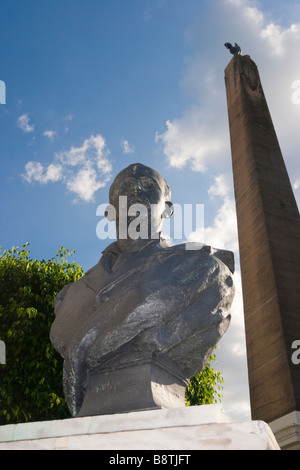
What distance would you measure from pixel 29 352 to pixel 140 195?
6504 millimetres

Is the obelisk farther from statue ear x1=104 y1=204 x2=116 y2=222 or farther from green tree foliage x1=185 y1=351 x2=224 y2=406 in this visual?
statue ear x1=104 y1=204 x2=116 y2=222

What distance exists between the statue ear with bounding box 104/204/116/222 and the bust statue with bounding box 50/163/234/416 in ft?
1.28

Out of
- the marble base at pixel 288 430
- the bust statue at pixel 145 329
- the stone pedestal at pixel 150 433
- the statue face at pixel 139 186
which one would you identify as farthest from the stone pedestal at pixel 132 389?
the marble base at pixel 288 430

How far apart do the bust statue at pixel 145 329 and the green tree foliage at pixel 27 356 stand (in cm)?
550

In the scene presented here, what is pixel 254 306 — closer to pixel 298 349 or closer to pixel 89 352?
pixel 298 349

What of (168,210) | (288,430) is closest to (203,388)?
(288,430)

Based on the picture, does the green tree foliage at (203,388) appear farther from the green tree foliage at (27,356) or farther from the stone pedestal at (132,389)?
the stone pedestal at (132,389)

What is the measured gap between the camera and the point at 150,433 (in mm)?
1670

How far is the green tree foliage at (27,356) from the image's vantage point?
8039mm

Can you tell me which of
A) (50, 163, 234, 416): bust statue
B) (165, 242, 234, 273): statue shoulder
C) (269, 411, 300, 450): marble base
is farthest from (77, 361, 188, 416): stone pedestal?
(269, 411, 300, 450): marble base

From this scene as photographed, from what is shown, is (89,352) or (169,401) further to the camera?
(89,352)

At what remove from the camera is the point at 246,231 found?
10383 mm
